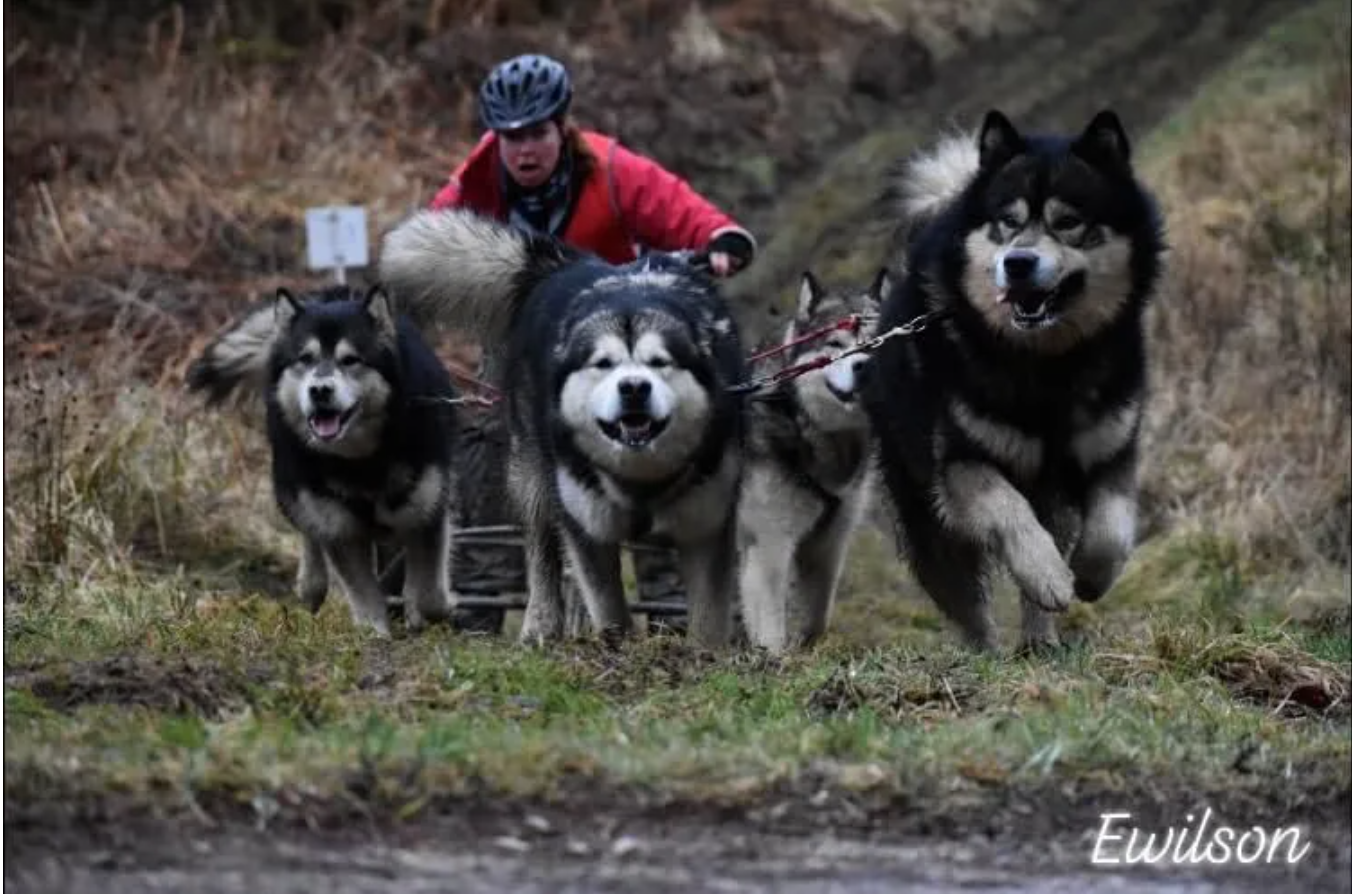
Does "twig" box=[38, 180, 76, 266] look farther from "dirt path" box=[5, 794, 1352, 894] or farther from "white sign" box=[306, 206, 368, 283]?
"dirt path" box=[5, 794, 1352, 894]

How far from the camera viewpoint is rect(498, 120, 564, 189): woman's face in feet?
36.6

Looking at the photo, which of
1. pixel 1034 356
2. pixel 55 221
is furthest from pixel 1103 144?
pixel 55 221

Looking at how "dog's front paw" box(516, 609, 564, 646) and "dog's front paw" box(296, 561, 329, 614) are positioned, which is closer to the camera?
"dog's front paw" box(516, 609, 564, 646)

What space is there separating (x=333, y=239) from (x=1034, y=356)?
6507mm

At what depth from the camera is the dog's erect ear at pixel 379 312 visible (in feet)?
36.2

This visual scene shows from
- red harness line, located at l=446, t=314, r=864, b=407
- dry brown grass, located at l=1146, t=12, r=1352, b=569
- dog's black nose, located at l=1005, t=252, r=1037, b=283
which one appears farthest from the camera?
dry brown grass, located at l=1146, t=12, r=1352, b=569

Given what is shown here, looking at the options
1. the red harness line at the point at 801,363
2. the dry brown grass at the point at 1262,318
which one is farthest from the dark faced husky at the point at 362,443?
the dry brown grass at the point at 1262,318

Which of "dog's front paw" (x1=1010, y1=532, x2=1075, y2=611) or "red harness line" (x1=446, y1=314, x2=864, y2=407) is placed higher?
"red harness line" (x1=446, y1=314, x2=864, y2=407)

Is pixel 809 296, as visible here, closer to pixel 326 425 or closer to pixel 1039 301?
pixel 326 425

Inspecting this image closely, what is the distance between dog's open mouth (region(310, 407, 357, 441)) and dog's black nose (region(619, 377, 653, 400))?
1917mm

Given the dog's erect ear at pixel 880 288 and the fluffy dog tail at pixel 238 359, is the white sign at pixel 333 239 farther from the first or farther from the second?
the dog's erect ear at pixel 880 288

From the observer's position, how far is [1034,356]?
348 inches

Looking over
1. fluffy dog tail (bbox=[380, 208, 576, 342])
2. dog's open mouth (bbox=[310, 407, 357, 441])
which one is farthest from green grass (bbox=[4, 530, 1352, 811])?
fluffy dog tail (bbox=[380, 208, 576, 342])

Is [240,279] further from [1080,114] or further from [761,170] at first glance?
[1080,114]
